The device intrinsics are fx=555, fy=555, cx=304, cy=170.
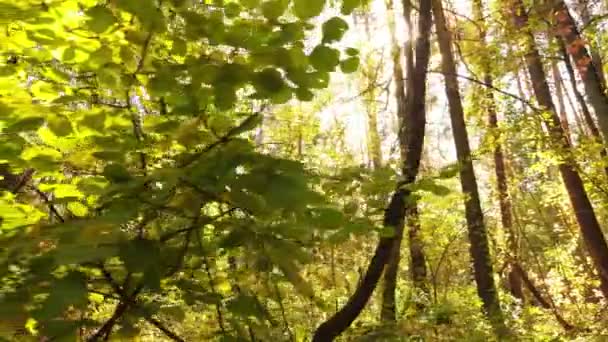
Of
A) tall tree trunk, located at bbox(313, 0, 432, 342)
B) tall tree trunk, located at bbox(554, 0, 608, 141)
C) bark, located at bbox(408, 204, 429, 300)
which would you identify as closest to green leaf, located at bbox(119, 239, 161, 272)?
tall tree trunk, located at bbox(313, 0, 432, 342)

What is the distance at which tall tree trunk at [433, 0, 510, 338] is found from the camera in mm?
8781

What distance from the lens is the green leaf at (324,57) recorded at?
1.62m

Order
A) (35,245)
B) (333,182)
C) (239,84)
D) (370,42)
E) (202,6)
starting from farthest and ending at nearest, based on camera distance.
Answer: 1. (370,42)
2. (333,182)
3. (202,6)
4. (239,84)
5. (35,245)

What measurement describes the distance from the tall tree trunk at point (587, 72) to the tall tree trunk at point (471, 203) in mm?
1602

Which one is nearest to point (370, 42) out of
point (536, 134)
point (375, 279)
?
point (536, 134)

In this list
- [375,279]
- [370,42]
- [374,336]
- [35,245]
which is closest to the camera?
[35,245]

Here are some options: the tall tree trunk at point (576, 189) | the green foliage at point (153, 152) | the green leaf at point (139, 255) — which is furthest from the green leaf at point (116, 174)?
the tall tree trunk at point (576, 189)

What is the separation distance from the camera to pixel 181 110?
172cm

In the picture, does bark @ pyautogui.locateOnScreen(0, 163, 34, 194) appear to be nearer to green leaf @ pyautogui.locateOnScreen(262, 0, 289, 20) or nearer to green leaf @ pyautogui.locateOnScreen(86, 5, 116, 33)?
green leaf @ pyautogui.locateOnScreen(86, 5, 116, 33)

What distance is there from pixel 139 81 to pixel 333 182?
0.86 m

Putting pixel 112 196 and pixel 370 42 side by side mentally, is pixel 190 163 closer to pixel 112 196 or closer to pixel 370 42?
pixel 112 196

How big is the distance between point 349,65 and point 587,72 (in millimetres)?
6612

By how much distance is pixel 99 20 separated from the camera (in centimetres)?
153

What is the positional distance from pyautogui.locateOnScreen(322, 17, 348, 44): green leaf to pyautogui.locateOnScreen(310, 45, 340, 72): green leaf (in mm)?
28
